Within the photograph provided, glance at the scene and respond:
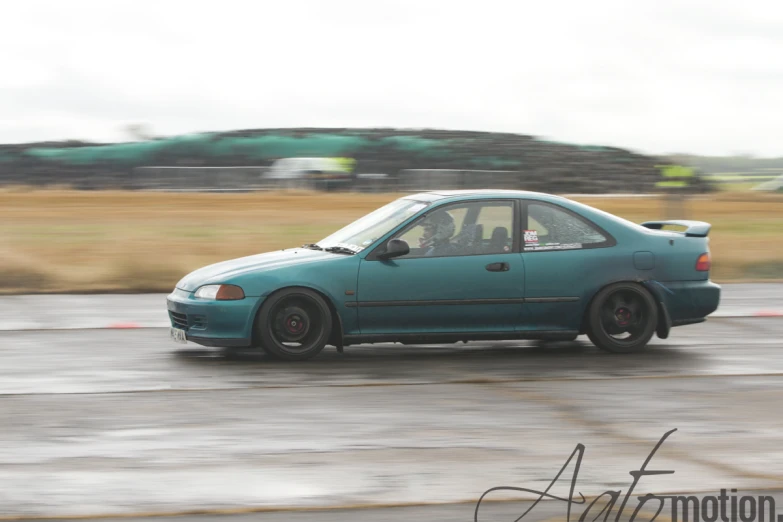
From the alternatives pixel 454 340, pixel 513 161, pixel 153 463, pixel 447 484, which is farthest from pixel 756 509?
pixel 513 161

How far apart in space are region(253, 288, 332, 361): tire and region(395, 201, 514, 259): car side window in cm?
85

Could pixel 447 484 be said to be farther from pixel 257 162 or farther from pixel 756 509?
pixel 257 162

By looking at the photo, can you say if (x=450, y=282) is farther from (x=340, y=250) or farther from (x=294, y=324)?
(x=294, y=324)

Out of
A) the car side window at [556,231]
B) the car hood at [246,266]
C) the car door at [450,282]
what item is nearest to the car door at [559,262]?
the car side window at [556,231]

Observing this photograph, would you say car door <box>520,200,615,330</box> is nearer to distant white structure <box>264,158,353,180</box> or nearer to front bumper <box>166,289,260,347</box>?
front bumper <box>166,289,260,347</box>

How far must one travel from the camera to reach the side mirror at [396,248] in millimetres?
9492

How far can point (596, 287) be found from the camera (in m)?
9.92

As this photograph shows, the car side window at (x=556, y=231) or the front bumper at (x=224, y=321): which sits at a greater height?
the car side window at (x=556, y=231)

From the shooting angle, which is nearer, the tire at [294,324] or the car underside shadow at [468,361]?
the car underside shadow at [468,361]

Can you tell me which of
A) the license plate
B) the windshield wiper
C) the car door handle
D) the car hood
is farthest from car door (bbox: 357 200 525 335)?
the license plate

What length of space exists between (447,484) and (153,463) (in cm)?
153

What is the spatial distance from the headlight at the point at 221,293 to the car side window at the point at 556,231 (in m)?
2.43

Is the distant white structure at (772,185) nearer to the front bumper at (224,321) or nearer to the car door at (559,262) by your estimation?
the car door at (559,262)

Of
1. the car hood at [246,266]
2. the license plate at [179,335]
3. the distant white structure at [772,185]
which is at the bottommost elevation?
the license plate at [179,335]
